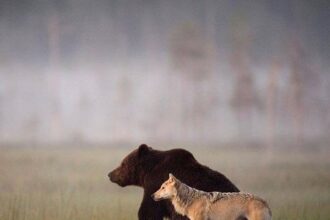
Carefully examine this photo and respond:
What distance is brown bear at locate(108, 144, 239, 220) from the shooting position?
5648mm

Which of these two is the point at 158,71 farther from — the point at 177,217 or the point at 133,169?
the point at 177,217

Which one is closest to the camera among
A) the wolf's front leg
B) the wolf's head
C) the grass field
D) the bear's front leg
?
the wolf's head

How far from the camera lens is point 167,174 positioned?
18.9 ft

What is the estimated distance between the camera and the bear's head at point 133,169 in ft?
19.7

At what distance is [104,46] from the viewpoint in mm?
7598

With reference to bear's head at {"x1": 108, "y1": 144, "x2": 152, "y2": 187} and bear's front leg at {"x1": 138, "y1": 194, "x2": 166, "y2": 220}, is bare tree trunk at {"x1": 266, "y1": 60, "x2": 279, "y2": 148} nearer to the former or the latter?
bear's head at {"x1": 108, "y1": 144, "x2": 152, "y2": 187}

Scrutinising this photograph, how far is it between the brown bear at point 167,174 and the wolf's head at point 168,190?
254mm

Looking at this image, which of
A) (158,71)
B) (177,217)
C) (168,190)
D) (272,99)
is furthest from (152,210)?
(272,99)

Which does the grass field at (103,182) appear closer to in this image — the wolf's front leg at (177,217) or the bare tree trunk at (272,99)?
the bare tree trunk at (272,99)

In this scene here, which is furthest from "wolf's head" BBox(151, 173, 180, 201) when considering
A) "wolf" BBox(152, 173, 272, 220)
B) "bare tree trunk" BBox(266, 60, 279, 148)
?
"bare tree trunk" BBox(266, 60, 279, 148)

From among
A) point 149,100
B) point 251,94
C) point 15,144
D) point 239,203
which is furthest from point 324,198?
point 15,144

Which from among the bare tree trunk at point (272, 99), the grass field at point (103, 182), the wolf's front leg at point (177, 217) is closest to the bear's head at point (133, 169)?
the wolf's front leg at point (177, 217)

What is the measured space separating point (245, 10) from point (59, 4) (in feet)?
6.17

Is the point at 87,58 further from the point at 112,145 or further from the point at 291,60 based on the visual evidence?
the point at 291,60
